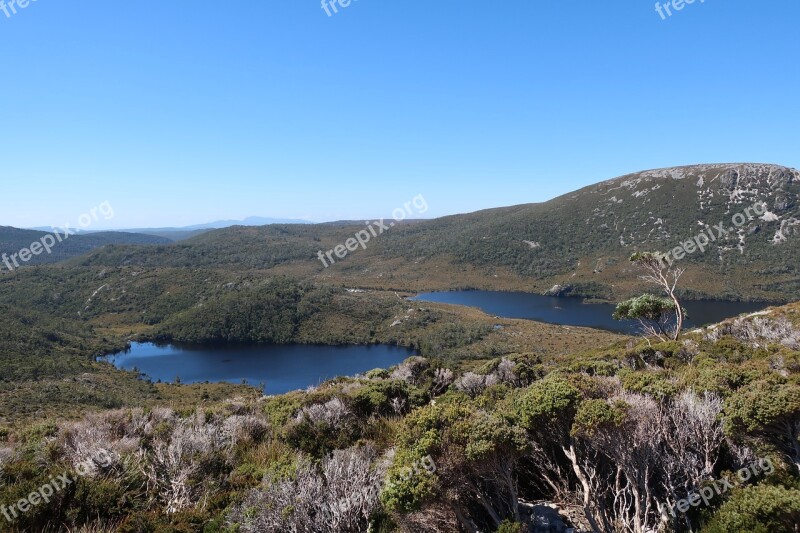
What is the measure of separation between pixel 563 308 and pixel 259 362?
358 ft

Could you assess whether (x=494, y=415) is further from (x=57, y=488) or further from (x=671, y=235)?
(x=671, y=235)

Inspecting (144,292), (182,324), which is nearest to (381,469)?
(182,324)

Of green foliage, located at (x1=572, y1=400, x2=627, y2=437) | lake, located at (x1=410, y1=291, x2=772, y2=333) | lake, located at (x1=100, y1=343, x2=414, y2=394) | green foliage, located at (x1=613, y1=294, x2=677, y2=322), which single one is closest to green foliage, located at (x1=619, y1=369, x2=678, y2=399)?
green foliage, located at (x1=572, y1=400, x2=627, y2=437)

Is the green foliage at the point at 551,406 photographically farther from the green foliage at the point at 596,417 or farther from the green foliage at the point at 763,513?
the green foliage at the point at 763,513

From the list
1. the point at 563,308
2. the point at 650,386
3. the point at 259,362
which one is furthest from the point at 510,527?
the point at 563,308

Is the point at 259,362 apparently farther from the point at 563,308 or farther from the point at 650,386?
the point at 650,386

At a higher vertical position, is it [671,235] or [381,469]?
[381,469]

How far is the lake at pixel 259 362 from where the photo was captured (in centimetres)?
9750

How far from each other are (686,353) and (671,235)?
651 feet

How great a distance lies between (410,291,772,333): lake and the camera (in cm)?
12308

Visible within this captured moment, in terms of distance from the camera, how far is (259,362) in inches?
4444

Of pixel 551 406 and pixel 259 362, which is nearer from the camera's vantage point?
pixel 551 406

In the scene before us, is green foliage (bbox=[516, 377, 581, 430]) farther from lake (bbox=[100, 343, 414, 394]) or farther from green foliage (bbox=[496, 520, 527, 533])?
lake (bbox=[100, 343, 414, 394])

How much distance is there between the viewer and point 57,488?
268 inches
